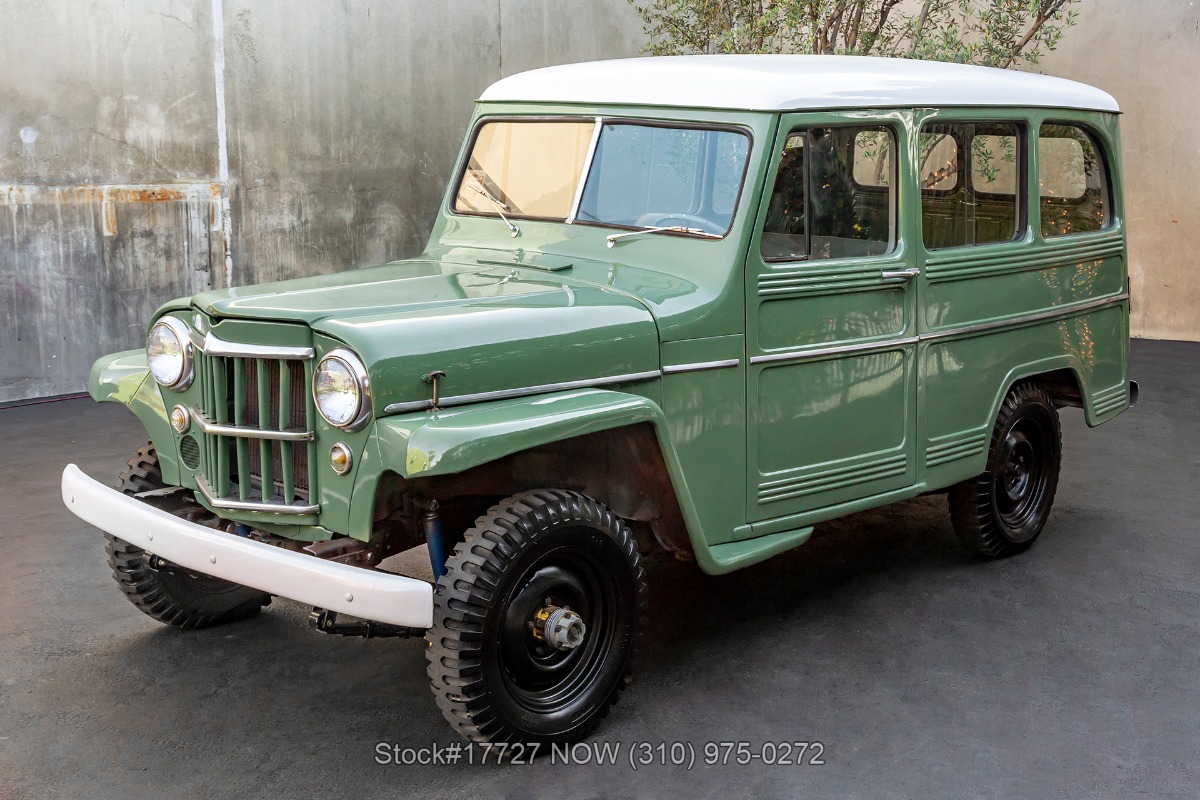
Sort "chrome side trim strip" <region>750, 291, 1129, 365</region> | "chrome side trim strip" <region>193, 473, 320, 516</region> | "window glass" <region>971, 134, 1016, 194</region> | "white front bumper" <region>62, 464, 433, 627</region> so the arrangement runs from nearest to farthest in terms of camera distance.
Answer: "white front bumper" <region>62, 464, 433, 627</region> → "chrome side trim strip" <region>193, 473, 320, 516</region> → "chrome side trim strip" <region>750, 291, 1129, 365</region> → "window glass" <region>971, 134, 1016, 194</region>

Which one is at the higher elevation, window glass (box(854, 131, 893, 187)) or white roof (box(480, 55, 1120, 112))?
white roof (box(480, 55, 1120, 112))

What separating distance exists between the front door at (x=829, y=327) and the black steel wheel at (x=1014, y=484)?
65 centimetres

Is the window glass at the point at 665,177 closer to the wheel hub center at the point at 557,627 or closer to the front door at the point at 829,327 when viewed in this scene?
the front door at the point at 829,327

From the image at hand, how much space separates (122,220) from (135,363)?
4938mm

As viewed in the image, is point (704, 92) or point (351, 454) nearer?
point (351, 454)

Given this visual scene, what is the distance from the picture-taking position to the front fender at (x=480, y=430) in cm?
313

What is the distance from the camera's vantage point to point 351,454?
10.9 ft

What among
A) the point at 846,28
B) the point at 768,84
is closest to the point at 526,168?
the point at 768,84

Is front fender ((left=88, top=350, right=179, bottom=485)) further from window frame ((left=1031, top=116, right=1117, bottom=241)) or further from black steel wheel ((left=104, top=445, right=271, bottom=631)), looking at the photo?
window frame ((left=1031, top=116, right=1117, bottom=241))

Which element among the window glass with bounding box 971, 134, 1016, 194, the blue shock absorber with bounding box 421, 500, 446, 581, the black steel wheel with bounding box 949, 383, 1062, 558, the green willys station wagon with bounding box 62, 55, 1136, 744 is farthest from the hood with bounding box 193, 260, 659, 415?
the black steel wheel with bounding box 949, 383, 1062, 558

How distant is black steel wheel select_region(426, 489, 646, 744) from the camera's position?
3.31 metres

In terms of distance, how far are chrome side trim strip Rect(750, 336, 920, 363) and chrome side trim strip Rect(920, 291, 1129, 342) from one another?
0.15m

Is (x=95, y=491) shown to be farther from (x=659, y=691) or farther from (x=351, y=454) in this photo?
(x=659, y=691)

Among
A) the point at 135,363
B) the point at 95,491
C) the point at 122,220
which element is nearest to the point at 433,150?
the point at 122,220
